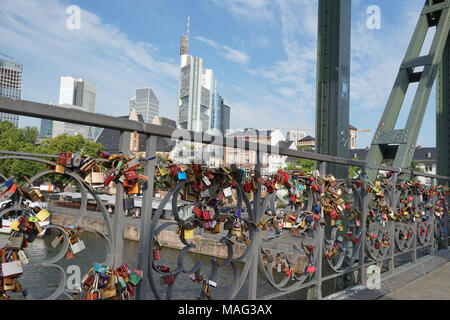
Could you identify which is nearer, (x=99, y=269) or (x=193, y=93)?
(x=99, y=269)

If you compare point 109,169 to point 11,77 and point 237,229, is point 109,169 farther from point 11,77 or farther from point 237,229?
point 11,77

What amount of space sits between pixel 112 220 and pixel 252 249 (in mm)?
1039

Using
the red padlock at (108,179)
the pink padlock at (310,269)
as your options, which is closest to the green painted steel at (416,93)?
the pink padlock at (310,269)

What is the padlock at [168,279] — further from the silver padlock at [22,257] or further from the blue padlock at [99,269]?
the silver padlock at [22,257]

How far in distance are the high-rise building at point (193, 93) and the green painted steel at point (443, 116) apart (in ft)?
404

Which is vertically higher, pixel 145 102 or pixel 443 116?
pixel 145 102

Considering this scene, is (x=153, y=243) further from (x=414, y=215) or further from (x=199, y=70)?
(x=199, y=70)

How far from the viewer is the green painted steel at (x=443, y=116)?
7.71 meters

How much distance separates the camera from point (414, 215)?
16.0 ft

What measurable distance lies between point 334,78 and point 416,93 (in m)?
2.83

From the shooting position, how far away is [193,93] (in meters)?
140

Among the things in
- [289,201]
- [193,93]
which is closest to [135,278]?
[289,201]

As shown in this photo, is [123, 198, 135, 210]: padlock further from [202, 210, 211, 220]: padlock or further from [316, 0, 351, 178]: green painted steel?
[316, 0, 351, 178]: green painted steel
